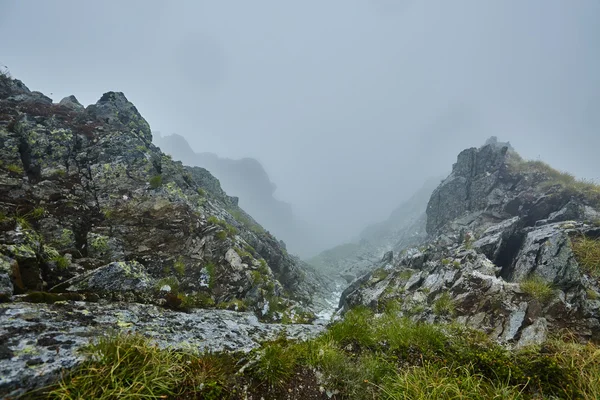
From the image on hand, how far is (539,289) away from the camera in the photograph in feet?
29.1

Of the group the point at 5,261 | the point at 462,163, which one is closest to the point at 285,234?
the point at 462,163

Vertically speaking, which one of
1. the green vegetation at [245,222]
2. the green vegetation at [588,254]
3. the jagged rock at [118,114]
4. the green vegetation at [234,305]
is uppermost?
the jagged rock at [118,114]

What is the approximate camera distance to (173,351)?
4.80 metres

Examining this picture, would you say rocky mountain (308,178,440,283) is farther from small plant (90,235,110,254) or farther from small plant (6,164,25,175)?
small plant (6,164,25,175)

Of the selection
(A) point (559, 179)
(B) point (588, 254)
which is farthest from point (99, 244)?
Answer: (A) point (559, 179)

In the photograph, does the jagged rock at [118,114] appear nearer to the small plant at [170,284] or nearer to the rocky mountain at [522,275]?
the small plant at [170,284]

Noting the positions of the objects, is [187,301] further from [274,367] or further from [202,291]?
[274,367]

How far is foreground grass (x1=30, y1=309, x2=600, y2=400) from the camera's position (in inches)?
147

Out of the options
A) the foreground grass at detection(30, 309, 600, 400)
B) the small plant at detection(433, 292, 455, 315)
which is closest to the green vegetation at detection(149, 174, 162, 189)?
the foreground grass at detection(30, 309, 600, 400)

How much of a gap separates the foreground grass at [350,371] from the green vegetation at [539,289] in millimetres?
3736

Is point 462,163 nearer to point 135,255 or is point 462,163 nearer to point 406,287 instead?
point 406,287

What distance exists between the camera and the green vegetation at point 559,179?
1692cm

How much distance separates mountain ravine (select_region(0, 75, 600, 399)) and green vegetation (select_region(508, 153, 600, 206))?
193mm

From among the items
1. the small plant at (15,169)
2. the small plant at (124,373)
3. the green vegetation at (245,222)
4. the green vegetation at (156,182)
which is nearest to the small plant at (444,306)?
the small plant at (124,373)
